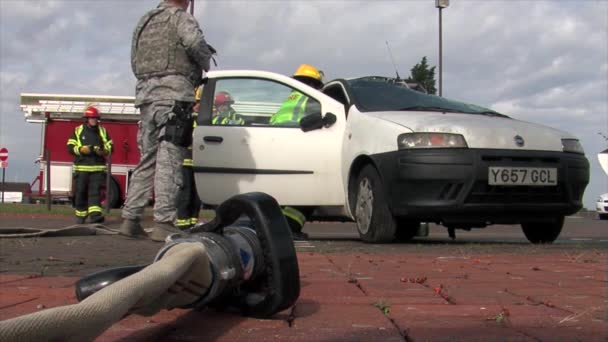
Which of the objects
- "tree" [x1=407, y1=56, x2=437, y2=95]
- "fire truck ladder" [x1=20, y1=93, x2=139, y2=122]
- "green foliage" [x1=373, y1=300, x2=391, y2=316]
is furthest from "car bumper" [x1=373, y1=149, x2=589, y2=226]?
"tree" [x1=407, y1=56, x2=437, y2=95]

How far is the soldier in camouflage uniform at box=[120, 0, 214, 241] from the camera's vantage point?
18.1 ft

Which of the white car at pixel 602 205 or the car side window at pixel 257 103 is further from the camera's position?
the white car at pixel 602 205

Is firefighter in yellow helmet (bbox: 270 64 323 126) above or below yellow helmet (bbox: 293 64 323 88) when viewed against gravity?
below

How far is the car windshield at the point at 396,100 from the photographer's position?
6.47 meters

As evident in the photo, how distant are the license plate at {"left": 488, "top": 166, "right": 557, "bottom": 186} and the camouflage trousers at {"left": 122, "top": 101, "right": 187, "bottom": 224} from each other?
241cm

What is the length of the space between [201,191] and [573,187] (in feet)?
10.5

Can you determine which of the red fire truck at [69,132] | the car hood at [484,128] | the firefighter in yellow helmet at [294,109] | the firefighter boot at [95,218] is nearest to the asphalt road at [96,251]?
the car hood at [484,128]

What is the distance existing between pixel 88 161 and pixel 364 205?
6.10m

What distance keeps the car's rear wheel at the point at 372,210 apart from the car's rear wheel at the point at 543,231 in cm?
139

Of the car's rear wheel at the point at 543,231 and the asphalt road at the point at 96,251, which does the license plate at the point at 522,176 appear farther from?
the car's rear wheel at the point at 543,231

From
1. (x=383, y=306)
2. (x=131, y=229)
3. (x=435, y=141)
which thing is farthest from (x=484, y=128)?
(x=383, y=306)

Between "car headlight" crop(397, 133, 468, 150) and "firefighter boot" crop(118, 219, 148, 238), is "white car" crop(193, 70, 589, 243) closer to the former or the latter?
"car headlight" crop(397, 133, 468, 150)

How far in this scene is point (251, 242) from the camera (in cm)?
208

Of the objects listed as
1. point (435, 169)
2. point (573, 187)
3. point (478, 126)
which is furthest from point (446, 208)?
point (573, 187)
